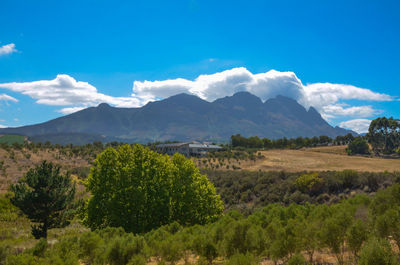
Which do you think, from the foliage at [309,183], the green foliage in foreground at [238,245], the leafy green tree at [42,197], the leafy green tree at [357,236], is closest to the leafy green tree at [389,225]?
the green foliage in foreground at [238,245]

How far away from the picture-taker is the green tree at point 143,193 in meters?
21.9

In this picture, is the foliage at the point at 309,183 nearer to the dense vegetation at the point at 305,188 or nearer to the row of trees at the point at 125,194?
the dense vegetation at the point at 305,188

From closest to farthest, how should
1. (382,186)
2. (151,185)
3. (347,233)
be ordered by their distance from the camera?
(347,233), (151,185), (382,186)

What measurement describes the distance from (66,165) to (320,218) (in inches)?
2373

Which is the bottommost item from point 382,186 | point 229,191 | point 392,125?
point 229,191

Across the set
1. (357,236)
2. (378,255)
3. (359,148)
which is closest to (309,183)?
(357,236)

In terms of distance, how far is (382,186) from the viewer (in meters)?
33.3

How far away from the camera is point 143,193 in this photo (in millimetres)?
22047

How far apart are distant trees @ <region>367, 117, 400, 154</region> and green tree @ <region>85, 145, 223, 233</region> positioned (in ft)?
309

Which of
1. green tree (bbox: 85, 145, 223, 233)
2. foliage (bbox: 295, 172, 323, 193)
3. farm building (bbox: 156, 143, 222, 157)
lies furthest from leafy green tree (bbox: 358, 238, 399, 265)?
farm building (bbox: 156, 143, 222, 157)

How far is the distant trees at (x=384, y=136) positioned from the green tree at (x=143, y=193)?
9408 cm

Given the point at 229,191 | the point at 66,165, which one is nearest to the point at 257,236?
the point at 229,191

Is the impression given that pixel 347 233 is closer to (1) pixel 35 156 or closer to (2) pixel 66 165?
(2) pixel 66 165

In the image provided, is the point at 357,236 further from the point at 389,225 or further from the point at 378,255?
the point at 378,255
